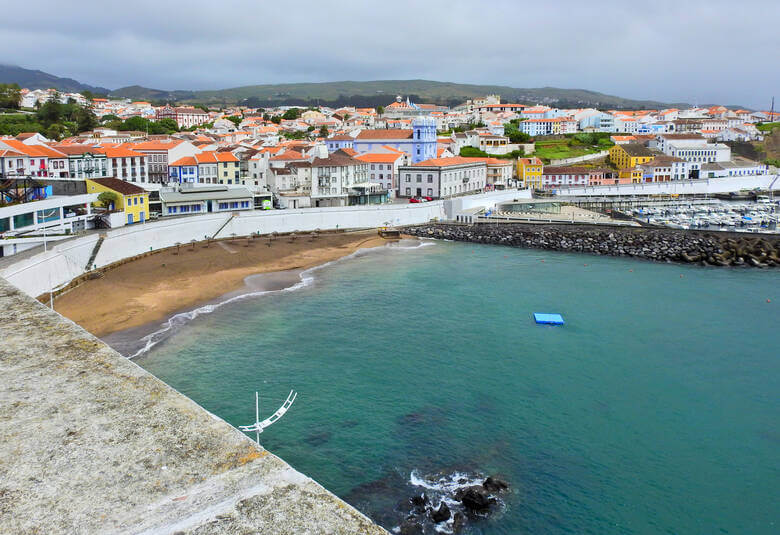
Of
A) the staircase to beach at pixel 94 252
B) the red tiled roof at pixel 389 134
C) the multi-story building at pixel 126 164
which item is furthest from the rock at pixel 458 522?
the red tiled roof at pixel 389 134

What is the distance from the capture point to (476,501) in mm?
10320

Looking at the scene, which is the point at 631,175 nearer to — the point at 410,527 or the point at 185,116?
the point at 410,527

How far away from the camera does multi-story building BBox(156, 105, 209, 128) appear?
93.4m

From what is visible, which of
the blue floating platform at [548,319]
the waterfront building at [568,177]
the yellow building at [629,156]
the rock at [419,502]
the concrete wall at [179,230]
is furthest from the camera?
the yellow building at [629,156]

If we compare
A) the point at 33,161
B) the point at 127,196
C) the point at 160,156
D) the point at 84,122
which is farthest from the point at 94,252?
the point at 84,122

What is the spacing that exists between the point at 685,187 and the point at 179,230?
44370 mm

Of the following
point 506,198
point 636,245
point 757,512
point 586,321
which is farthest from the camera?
point 506,198

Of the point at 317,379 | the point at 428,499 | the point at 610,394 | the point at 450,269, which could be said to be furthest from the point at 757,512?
the point at 450,269

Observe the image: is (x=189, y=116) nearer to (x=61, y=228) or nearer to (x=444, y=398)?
(x=61, y=228)

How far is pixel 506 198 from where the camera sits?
4641 centimetres

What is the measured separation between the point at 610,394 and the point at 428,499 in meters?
6.38

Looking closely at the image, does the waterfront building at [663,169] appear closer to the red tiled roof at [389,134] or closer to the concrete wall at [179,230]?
the red tiled roof at [389,134]

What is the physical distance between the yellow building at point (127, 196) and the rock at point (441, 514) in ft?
78.5

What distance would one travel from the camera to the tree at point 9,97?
72.9 m
